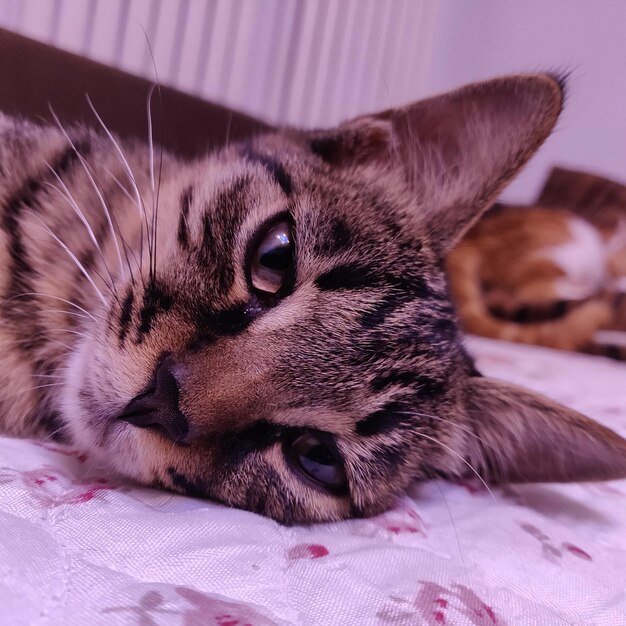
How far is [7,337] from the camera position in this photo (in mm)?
894

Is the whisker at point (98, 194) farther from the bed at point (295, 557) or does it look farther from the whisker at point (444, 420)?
the whisker at point (444, 420)

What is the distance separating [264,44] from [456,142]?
1706 mm

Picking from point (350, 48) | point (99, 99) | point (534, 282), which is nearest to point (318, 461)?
point (99, 99)

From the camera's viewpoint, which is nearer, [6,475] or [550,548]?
[6,475]

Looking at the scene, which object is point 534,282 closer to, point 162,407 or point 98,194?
point 98,194

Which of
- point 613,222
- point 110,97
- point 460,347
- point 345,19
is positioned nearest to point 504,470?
point 460,347

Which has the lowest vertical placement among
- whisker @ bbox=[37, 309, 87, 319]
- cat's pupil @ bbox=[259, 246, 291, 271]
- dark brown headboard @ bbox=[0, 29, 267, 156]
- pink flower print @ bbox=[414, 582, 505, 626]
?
pink flower print @ bbox=[414, 582, 505, 626]

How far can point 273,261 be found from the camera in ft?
2.71

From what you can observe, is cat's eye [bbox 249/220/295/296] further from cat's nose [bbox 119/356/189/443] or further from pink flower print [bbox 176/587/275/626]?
pink flower print [bbox 176/587/275/626]

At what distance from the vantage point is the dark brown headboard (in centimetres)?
128

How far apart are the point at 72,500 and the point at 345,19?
2.57 metres

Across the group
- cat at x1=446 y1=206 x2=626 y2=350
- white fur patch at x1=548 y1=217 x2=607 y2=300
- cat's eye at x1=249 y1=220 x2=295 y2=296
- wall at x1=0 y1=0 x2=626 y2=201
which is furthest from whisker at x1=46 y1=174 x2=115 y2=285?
white fur patch at x1=548 y1=217 x2=607 y2=300

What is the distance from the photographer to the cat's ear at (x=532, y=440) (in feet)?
2.85

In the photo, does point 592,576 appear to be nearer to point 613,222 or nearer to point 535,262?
point 535,262
